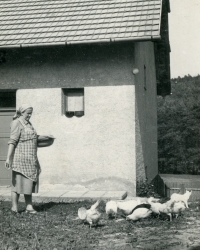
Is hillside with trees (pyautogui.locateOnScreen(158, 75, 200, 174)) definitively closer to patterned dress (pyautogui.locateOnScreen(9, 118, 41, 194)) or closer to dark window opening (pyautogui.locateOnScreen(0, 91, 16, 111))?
dark window opening (pyautogui.locateOnScreen(0, 91, 16, 111))

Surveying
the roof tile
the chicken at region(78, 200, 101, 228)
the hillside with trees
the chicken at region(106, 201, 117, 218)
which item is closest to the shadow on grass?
the chicken at region(106, 201, 117, 218)

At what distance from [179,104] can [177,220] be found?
28731 millimetres

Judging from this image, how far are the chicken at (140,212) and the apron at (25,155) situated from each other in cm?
185

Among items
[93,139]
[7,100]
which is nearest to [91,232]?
[93,139]

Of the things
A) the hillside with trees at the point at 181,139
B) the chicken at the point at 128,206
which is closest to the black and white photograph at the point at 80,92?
the chicken at the point at 128,206

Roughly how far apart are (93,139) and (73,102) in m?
1.08

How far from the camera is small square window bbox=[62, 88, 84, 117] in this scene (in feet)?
31.6

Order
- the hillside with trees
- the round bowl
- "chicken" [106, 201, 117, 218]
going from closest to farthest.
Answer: "chicken" [106, 201, 117, 218] → the round bowl → the hillside with trees

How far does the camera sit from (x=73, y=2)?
1055cm

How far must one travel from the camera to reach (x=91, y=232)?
5.49 m

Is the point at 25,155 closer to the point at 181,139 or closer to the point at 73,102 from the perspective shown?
the point at 73,102

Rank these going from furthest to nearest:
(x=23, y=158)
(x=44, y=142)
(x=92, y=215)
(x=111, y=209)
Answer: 1. (x=44, y=142)
2. (x=23, y=158)
3. (x=111, y=209)
4. (x=92, y=215)

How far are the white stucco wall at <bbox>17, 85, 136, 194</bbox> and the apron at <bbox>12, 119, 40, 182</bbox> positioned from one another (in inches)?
103

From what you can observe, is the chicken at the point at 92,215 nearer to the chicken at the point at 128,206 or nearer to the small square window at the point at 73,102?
the chicken at the point at 128,206
